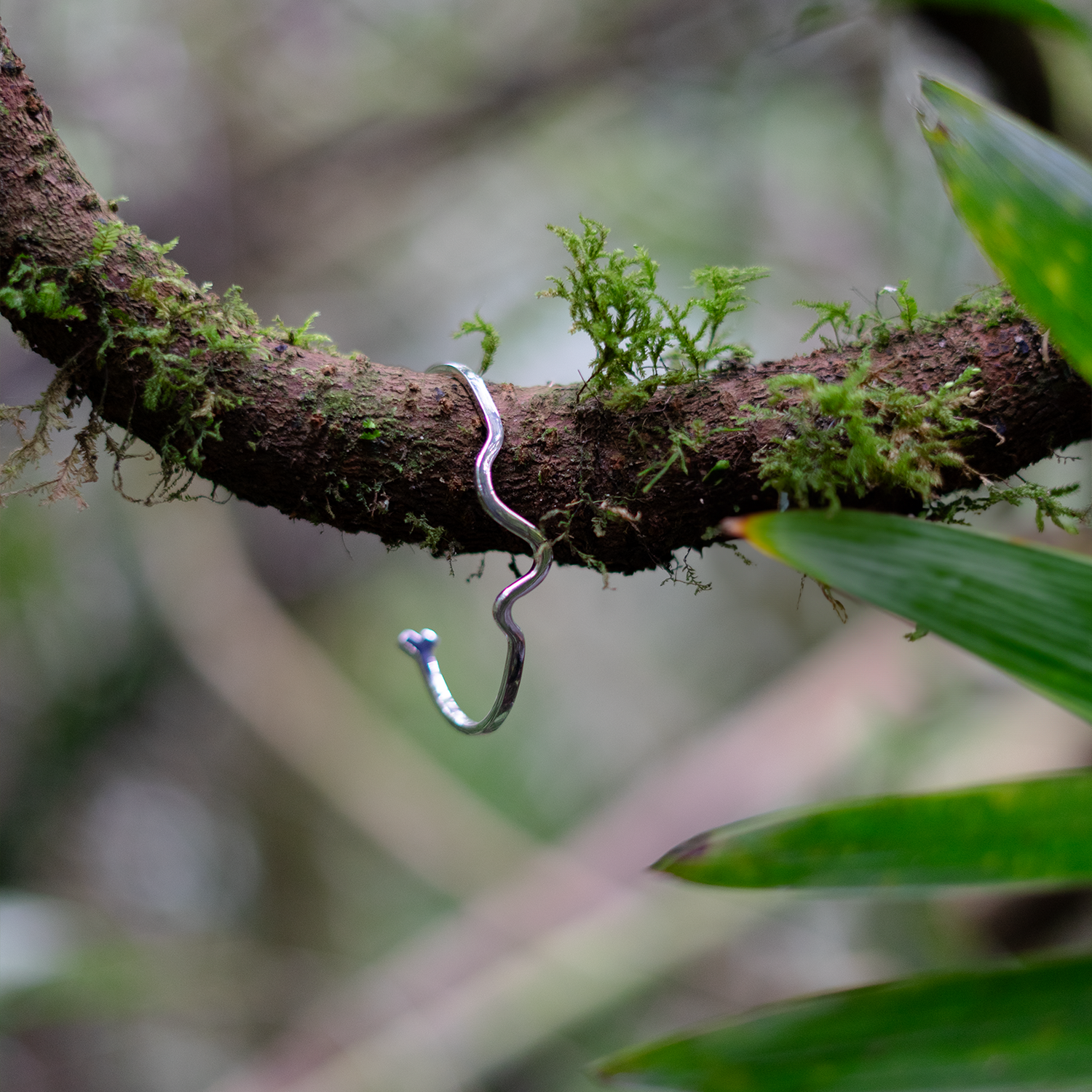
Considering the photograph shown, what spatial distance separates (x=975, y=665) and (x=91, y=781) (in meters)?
2.26

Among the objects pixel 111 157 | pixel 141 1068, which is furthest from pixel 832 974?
pixel 111 157

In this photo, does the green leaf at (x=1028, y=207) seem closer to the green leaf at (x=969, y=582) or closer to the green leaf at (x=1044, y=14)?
the green leaf at (x=969, y=582)

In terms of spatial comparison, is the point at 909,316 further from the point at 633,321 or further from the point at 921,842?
the point at 921,842

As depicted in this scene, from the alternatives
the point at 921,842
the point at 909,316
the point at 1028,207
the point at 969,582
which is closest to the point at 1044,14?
the point at 909,316

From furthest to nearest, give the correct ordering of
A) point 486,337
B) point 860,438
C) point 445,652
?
1. point 445,652
2. point 486,337
3. point 860,438

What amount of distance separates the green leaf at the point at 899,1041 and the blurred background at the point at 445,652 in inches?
61.7

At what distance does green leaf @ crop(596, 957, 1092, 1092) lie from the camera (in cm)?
40

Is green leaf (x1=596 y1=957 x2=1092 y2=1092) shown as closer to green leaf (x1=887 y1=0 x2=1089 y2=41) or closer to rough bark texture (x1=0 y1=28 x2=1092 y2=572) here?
rough bark texture (x1=0 y1=28 x2=1092 y2=572)

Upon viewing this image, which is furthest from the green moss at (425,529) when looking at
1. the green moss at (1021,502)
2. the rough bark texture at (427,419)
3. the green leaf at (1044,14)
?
the green leaf at (1044,14)

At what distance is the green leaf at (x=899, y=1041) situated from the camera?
40 centimetres

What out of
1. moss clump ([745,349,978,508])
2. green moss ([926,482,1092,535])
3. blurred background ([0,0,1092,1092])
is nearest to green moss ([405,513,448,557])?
moss clump ([745,349,978,508])

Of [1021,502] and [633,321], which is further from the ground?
[633,321]

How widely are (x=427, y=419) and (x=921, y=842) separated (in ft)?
1.35

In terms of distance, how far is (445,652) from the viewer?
2.36 metres
